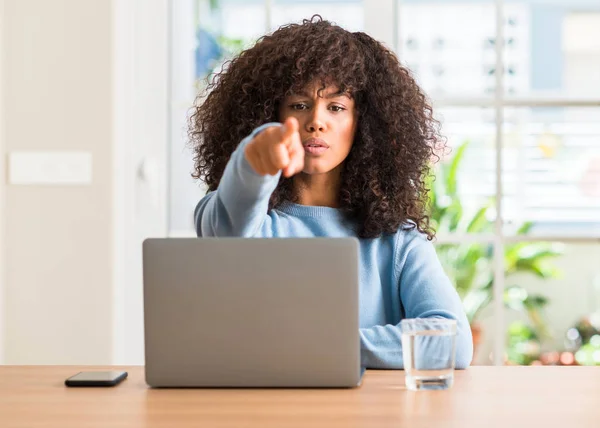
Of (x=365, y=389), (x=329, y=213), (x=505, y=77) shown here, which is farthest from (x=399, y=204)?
(x=505, y=77)

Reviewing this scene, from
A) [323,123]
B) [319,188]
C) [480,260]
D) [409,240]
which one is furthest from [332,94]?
[480,260]

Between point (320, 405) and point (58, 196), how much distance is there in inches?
73.4

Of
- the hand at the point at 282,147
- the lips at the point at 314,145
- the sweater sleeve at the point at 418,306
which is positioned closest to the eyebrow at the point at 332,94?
the lips at the point at 314,145

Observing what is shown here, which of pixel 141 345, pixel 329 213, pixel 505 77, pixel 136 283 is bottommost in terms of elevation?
pixel 141 345

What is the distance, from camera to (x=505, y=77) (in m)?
2.98

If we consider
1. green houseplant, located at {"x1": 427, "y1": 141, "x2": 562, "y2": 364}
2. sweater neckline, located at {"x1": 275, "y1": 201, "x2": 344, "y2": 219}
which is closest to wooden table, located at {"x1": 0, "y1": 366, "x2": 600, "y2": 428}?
sweater neckline, located at {"x1": 275, "y1": 201, "x2": 344, "y2": 219}

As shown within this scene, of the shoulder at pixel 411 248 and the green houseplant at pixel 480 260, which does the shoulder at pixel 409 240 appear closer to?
the shoulder at pixel 411 248

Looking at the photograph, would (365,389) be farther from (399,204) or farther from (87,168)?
(87,168)

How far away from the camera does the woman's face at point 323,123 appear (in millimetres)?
1794

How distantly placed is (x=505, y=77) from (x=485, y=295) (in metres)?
0.71

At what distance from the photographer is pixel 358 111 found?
75.7 inches

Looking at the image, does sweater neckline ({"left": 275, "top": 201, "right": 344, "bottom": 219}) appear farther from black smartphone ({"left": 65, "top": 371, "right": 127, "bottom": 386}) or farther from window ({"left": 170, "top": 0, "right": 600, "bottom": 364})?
window ({"left": 170, "top": 0, "right": 600, "bottom": 364})

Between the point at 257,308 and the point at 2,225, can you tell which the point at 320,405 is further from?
the point at 2,225

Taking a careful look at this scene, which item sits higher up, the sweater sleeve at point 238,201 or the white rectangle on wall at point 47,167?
the white rectangle on wall at point 47,167
